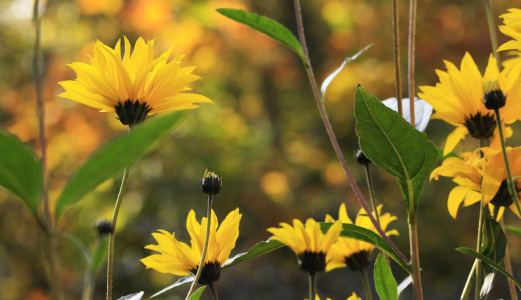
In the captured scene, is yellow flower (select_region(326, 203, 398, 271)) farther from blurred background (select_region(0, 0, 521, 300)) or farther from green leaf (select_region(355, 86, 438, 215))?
blurred background (select_region(0, 0, 521, 300))

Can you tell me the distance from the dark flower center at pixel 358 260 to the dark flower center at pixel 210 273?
0.11 m

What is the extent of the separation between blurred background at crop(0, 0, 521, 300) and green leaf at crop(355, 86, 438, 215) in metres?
2.49

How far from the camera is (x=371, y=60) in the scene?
12.0 feet

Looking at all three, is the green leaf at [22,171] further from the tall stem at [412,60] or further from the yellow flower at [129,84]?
the tall stem at [412,60]

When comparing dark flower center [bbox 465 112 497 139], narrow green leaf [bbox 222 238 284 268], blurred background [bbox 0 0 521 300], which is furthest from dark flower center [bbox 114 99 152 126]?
blurred background [bbox 0 0 521 300]

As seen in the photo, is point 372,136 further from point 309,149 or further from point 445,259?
point 309,149

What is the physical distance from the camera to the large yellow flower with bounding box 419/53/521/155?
357 mm

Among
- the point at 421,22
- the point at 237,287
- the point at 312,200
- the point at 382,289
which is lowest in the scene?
the point at 237,287

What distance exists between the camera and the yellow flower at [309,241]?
321 millimetres

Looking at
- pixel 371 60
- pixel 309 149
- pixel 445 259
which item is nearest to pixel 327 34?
pixel 371 60

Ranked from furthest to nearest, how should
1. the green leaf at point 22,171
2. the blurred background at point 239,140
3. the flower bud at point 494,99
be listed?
the blurred background at point 239,140, the flower bud at point 494,99, the green leaf at point 22,171

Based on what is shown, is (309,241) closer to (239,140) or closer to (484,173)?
(484,173)

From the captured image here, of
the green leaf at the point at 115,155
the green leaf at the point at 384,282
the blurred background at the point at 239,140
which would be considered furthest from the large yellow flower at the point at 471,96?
the blurred background at the point at 239,140

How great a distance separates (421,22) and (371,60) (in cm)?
43
